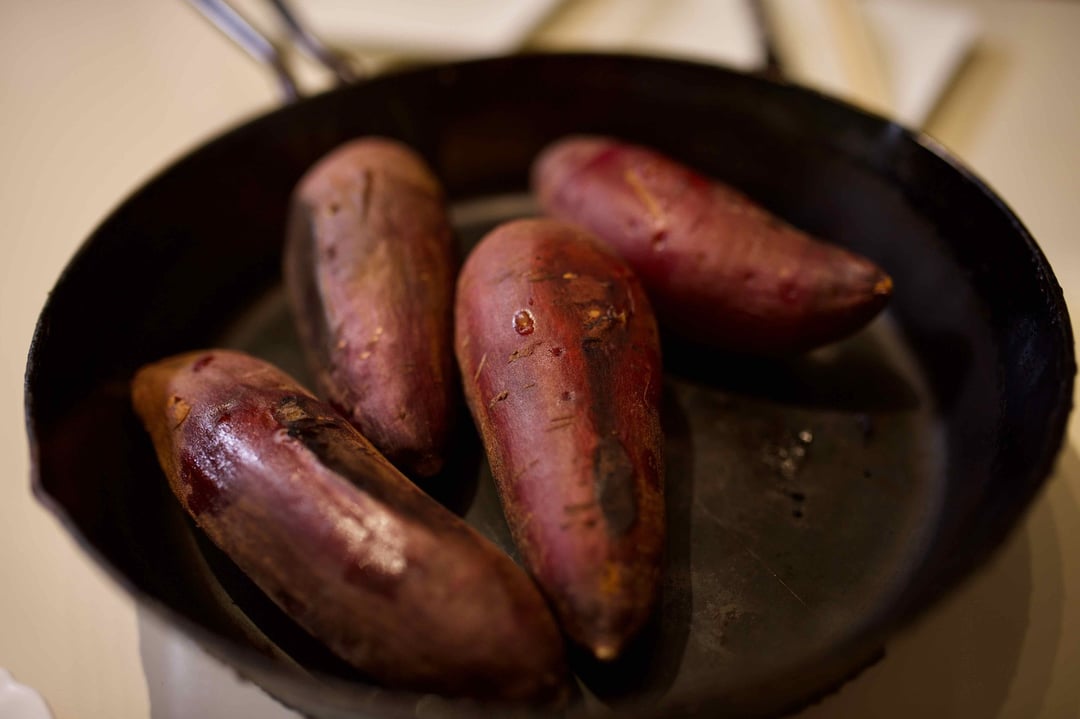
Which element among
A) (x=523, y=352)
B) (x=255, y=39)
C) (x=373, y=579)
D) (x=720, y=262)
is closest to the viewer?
(x=373, y=579)

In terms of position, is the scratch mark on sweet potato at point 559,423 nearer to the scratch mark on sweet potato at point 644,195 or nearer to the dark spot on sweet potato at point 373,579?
the dark spot on sweet potato at point 373,579

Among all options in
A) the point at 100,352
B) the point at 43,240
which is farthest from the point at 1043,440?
the point at 43,240

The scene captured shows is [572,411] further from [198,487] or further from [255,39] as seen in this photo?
[255,39]

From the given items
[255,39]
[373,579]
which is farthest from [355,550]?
[255,39]

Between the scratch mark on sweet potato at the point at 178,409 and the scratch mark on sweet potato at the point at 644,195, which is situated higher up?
the scratch mark on sweet potato at the point at 644,195

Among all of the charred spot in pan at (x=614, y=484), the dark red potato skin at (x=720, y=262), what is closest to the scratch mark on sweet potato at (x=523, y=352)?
the charred spot in pan at (x=614, y=484)
